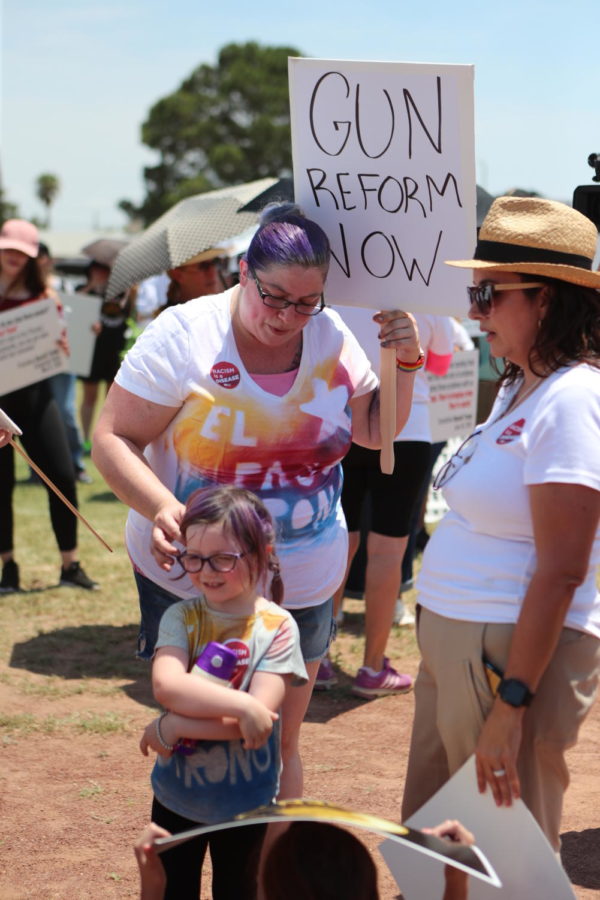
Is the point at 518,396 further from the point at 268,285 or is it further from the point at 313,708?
the point at 313,708

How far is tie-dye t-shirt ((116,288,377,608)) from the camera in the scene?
292cm

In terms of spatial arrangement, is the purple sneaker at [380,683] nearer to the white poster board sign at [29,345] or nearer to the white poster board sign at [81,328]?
the white poster board sign at [29,345]

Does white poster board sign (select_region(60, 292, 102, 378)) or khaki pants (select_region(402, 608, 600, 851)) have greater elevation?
khaki pants (select_region(402, 608, 600, 851))

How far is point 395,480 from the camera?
5.36 meters

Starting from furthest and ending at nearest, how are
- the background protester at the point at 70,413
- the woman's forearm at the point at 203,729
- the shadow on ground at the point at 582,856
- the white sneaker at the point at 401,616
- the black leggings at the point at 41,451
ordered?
the background protester at the point at 70,413 → the black leggings at the point at 41,451 → the white sneaker at the point at 401,616 → the shadow on ground at the point at 582,856 → the woman's forearm at the point at 203,729

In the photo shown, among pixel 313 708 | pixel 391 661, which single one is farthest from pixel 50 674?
pixel 391 661

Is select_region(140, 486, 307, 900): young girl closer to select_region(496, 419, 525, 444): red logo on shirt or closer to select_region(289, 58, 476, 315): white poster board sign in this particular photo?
select_region(496, 419, 525, 444): red logo on shirt

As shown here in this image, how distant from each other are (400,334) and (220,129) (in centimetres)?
6253

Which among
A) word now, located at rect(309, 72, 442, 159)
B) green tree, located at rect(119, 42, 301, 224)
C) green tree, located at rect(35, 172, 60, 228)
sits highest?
word now, located at rect(309, 72, 442, 159)

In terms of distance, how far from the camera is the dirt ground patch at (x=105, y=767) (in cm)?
362

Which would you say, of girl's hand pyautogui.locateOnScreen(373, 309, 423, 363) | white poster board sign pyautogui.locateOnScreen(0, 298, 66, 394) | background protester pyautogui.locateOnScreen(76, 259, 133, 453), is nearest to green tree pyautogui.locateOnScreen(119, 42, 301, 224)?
background protester pyautogui.locateOnScreen(76, 259, 133, 453)

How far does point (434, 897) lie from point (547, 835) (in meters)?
0.29

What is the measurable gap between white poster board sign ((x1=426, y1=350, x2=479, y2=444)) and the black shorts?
1.93m

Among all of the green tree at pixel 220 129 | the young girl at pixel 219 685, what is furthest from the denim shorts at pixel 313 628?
the green tree at pixel 220 129
